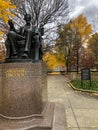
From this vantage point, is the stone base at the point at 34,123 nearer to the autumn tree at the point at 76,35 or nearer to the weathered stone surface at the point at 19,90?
the weathered stone surface at the point at 19,90

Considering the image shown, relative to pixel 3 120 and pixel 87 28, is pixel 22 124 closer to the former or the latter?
pixel 3 120

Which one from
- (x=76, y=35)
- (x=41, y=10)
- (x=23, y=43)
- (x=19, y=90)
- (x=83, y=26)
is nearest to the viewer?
(x=19, y=90)

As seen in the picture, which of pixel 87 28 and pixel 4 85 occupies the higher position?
pixel 87 28

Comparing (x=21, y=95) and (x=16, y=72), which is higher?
(x=16, y=72)

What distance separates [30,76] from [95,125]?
2.25m

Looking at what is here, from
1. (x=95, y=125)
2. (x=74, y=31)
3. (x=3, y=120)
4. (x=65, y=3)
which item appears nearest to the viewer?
(x=3, y=120)

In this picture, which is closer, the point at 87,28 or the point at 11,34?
the point at 11,34

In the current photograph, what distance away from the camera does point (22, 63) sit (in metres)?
5.61

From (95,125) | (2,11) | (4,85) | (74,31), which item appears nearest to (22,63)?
(4,85)

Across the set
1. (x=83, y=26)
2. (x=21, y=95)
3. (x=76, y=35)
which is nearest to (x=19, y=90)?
(x=21, y=95)

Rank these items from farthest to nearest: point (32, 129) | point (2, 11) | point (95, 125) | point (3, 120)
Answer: point (2, 11)
point (95, 125)
point (3, 120)
point (32, 129)

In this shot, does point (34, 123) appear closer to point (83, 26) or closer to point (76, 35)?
point (76, 35)

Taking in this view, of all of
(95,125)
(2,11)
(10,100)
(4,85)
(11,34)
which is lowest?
A: (95,125)

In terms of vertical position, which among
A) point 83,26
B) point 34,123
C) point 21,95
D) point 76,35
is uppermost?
point 83,26
